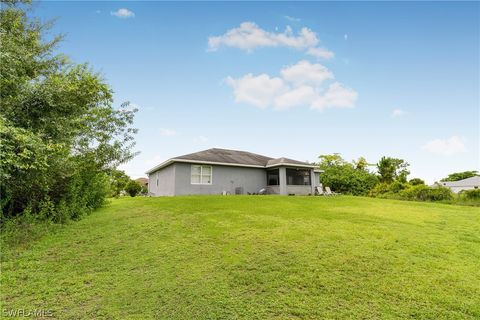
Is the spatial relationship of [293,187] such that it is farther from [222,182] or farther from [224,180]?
[222,182]

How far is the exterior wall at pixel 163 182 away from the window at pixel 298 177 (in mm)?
9171

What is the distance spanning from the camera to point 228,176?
60.5 feet

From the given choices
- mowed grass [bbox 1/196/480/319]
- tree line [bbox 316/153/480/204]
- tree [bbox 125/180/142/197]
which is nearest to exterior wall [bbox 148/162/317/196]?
tree line [bbox 316/153/480/204]

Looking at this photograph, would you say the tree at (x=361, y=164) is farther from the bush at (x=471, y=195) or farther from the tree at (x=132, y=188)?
the tree at (x=132, y=188)

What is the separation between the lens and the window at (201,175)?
1708 centimetres

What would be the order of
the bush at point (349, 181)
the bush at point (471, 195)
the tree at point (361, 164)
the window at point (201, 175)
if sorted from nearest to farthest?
the bush at point (471, 195) → the window at point (201, 175) → the bush at point (349, 181) → the tree at point (361, 164)

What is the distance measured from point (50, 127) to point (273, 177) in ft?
51.9

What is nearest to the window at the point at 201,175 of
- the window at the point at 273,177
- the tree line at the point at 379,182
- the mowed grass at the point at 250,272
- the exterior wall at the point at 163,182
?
the exterior wall at the point at 163,182

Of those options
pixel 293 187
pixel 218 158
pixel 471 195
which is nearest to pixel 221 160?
pixel 218 158

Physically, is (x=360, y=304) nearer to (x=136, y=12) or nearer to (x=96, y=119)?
(x=96, y=119)

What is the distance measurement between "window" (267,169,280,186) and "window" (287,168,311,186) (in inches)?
38.4

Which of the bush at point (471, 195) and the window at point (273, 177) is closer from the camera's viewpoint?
the bush at point (471, 195)

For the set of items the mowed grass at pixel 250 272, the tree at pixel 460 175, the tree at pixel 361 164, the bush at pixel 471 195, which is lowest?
the mowed grass at pixel 250 272

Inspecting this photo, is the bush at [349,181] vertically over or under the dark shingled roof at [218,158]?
under
